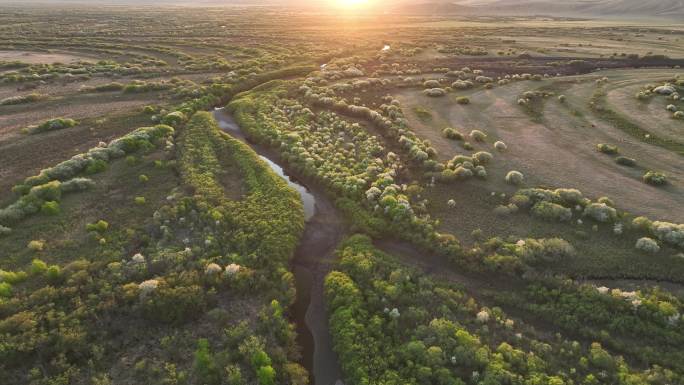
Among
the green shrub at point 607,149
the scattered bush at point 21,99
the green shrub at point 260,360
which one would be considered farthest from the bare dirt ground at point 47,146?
the green shrub at point 607,149

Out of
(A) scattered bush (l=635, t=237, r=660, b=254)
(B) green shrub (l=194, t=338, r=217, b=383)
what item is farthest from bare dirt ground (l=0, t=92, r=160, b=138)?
(A) scattered bush (l=635, t=237, r=660, b=254)

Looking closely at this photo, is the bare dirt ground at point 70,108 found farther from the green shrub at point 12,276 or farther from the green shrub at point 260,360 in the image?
the green shrub at point 260,360

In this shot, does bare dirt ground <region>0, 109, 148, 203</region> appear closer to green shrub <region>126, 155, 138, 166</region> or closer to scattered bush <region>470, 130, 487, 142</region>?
green shrub <region>126, 155, 138, 166</region>

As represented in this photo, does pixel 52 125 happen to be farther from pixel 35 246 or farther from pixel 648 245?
pixel 648 245

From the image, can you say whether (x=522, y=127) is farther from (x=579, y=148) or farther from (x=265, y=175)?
(x=265, y=175)

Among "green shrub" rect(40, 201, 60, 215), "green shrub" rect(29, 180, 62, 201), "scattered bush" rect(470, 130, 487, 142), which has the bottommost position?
"green shrub" rect(40, 201, 60, 215)

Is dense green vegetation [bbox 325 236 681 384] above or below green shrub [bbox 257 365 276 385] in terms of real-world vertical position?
above

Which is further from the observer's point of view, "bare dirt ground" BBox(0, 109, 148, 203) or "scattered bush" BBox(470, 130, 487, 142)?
"scattered bush" BBox(470, 130, 487, 142)

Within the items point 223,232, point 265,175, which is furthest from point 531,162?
point 223,232

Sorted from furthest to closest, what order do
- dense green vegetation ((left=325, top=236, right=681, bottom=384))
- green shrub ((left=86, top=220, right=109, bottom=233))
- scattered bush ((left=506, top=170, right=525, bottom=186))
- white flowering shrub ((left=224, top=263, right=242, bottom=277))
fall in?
1. scattered bush ((left=506, top=170, right=525, bottom=186))
2. green shrub ((left=86, top=220, right=109, bottom=233))
3. white flowering shrub ((left=224, top=263, right=242, bottom=277))
4. dense green vegetation ((left=325, top=236, right=681, bottom=384))

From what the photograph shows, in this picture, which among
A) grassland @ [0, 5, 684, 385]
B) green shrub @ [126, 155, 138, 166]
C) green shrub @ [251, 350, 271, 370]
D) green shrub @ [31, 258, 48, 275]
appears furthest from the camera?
green shrub @ [126, 155, 138, 166]
